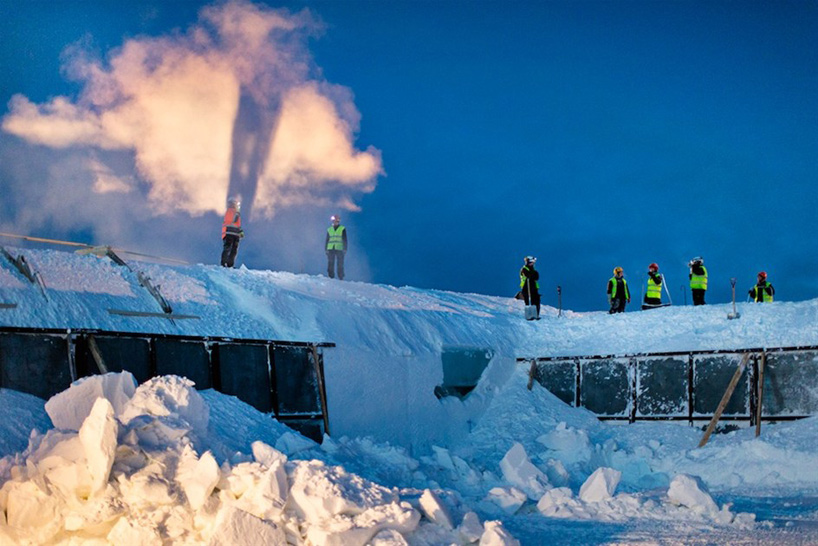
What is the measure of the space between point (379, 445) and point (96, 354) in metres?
3.97

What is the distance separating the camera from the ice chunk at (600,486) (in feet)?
31.6

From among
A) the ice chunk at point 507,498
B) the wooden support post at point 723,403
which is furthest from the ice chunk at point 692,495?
the wooden support post at point 723,403

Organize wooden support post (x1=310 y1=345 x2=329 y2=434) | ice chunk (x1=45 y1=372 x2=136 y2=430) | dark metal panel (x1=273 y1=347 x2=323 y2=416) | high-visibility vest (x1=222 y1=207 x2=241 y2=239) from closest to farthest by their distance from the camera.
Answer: ice chunk (x1=45 y1=372 x2=136 y2=430) < dark metal panel (x1=273 y1=347 x2=323 y2=416) < wooden support post (x1=310 y1=345 x2=329 y2=434) < high-visibility vest (x1=222 y1=207 x2=241 y2=239)

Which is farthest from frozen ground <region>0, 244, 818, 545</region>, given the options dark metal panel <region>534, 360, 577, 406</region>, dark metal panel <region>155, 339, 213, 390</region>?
dark metal panel <region>155, 339, 213, 390</region>

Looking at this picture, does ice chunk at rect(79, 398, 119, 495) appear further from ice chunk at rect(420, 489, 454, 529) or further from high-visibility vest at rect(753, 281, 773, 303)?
high-visibility vest at rect(753, 281, 773, 303)

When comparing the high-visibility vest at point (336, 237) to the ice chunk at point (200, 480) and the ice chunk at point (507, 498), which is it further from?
the ice chunk at point (200, 480)

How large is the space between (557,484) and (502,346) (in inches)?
242

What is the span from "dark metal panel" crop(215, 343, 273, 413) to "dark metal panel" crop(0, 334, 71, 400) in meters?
2.35

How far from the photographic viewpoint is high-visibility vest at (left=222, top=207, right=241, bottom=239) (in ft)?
57.8

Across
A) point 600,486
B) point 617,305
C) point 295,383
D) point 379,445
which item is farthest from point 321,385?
point 617,305

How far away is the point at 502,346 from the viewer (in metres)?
17.6

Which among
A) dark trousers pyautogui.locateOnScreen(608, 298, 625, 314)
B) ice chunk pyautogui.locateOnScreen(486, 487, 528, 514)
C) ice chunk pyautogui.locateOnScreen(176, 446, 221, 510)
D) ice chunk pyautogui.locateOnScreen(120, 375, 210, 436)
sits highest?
dark trousers pyautogui.locateOnScreen(608, 298, 625, 314)

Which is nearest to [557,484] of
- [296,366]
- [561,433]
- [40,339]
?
[561,433]

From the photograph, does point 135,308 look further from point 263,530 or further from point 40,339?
point 263,530
